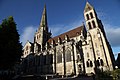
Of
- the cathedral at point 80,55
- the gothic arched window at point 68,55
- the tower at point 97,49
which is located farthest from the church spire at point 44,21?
the gothic arched window at point 68,55

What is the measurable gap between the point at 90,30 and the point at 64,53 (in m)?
11.9

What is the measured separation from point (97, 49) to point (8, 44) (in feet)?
83.6

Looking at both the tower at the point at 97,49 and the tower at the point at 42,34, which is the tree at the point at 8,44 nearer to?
the tower at the point at 97,49

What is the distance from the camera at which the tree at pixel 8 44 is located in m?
18.0

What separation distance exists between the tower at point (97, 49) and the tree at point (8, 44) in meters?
21.1

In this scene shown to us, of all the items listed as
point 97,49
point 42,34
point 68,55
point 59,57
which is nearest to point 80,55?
point 68,55

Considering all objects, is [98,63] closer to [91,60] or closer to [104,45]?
[91,60]

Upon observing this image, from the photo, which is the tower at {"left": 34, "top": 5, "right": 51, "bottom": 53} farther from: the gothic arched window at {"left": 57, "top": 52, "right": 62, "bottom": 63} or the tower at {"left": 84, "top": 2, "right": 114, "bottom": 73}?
the tower at {"left": 84, "top": 2, "right": 114, "bottom": 73}

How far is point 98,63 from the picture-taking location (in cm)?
3238

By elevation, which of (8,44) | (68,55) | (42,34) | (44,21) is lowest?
(68,55)

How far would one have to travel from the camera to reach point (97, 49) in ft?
111

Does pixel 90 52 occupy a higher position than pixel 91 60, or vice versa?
pixel 90 52

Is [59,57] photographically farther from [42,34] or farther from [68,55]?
[42,34]

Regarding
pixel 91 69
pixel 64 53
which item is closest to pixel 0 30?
pixel 64 53
